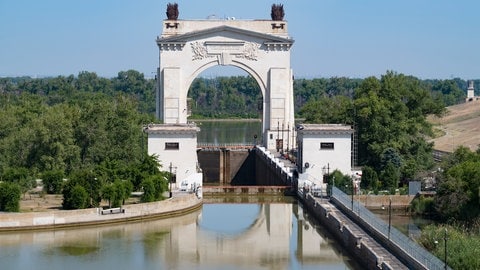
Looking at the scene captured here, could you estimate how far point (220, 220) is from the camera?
4031 cm

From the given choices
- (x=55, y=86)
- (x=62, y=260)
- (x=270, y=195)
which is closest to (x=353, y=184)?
(x=270, y=195)

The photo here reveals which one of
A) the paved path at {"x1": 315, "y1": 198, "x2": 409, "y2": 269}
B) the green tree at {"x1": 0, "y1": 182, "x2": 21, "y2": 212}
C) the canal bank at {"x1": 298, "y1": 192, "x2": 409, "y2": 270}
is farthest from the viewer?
the green tree at {"x1": 0, "y1": 182, "x2": 21, "y2": 212}

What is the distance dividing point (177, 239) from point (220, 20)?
3001 centimetres

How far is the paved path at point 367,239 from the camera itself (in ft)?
88.4

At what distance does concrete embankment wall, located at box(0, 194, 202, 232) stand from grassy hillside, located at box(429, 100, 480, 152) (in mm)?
29352

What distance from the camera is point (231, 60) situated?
205 ft

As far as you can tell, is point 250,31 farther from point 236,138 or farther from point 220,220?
point 236,138

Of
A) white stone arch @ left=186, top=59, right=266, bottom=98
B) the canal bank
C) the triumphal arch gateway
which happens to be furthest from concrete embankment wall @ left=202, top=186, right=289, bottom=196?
white stone arch @ left=186, top=59, right=266, bottom=98

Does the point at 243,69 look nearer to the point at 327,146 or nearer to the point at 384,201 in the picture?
the point at 327,146

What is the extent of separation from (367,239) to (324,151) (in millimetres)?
16866

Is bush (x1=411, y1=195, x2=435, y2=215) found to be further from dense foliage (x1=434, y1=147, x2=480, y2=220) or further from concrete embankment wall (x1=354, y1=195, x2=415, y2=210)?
dense foliage (x1=434, y1=147, x2=480, y2=220)

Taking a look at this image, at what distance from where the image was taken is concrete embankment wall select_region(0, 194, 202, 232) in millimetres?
34969

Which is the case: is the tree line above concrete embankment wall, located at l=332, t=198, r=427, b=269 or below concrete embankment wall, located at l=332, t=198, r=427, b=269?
above

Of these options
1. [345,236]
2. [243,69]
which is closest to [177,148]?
[345,236]
